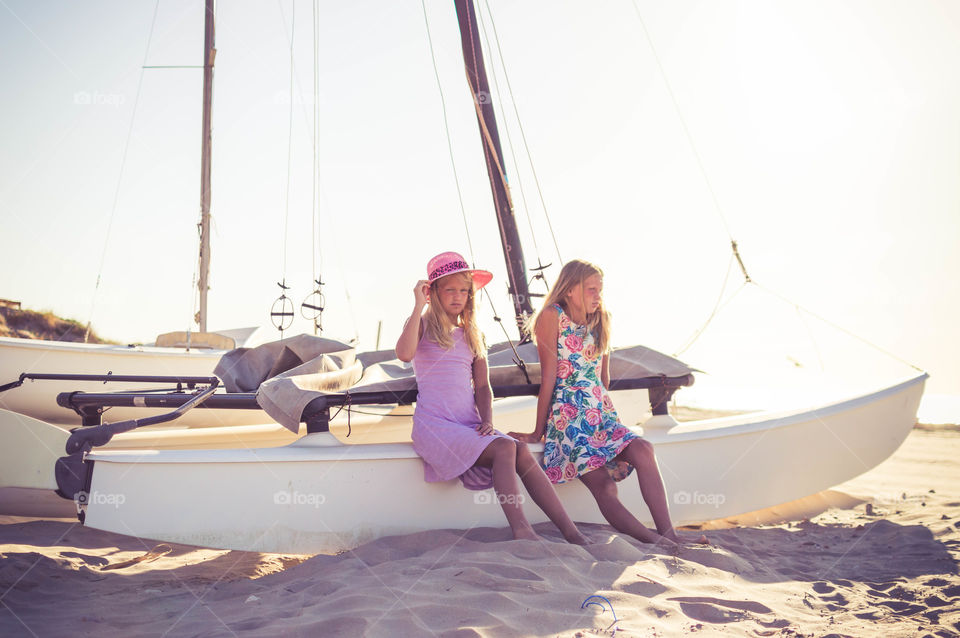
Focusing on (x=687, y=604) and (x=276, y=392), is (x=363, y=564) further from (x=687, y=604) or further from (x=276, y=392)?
(x=687, y=604)

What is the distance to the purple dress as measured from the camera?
303 cm

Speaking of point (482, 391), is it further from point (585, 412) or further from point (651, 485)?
point (651, 485)

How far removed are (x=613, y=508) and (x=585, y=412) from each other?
0.50 metres

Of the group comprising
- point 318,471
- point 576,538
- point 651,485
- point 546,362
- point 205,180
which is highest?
point 205,180

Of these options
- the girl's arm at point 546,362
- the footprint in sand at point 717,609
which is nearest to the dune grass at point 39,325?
the girl's arm at point 546,362

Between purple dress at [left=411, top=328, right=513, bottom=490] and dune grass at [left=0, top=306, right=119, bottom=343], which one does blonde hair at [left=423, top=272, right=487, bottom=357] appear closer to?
purple dress at [left=411, top=328, right=513, bottom=490]

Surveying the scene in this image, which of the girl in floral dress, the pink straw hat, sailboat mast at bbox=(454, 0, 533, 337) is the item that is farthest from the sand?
sailboat mast at bbox=(454, 0, 533, 337)

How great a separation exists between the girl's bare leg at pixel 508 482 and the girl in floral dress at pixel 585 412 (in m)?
0.45

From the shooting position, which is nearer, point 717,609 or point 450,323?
point 717,609

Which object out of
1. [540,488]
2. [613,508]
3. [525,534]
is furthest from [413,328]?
[613,508]

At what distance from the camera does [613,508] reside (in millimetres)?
3209

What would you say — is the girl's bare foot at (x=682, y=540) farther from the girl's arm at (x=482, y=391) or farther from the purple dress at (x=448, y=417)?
the girl's arm at (x=482, y=391)

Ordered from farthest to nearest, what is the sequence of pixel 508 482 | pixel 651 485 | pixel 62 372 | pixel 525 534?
pixel 62 372 < pixel 651 485 < pixel 508 482 < pixel 525 534

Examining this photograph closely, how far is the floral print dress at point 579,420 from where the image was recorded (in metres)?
3.29
